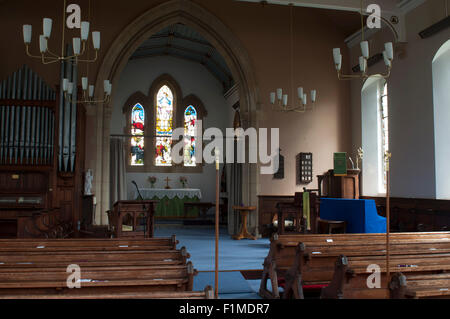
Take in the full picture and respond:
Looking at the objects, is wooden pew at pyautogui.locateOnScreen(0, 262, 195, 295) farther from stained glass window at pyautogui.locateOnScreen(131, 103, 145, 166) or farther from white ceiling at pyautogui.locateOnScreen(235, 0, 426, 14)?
stained glass window at pyautogui.locateOnScreen(131, 103, 145, 166)

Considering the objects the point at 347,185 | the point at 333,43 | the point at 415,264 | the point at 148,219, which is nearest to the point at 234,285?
the point at 415,264

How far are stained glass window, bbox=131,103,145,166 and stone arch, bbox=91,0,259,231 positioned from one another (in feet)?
17.7

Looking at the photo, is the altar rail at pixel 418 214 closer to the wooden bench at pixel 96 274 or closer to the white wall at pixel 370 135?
the white wall at pixel 370 135

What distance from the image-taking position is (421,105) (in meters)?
7.69

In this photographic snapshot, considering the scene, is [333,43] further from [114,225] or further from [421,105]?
[114,225]

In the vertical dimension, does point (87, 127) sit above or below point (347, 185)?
above

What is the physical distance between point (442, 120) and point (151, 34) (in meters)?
5.97

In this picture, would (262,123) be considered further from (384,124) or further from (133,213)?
(133,213)

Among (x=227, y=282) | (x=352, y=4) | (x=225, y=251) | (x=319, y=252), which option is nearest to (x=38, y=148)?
(x=225, y=251)

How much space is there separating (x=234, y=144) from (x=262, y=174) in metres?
2.40

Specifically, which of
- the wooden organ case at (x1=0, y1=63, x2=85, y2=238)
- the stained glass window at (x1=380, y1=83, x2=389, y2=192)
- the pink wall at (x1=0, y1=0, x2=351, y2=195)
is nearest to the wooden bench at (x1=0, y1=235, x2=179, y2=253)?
the wooden organ case at (x1=0, y1=63, x2=85, y2=238)

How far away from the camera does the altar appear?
1336 cm

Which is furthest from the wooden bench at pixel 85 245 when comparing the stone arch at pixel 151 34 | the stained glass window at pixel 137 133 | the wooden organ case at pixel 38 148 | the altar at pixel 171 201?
the stained glass window at pixel 137 133

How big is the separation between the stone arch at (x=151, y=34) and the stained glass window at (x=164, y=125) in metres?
5.53
